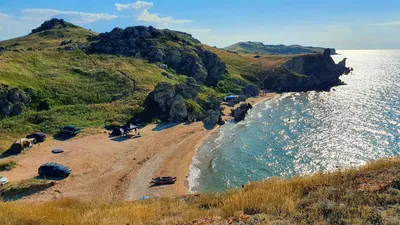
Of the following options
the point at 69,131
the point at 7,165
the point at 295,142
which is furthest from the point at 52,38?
the point at 295,142

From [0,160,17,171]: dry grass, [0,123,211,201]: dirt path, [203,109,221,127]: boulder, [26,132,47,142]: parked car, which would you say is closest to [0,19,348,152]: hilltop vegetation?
[203,109,221,127]: boulder

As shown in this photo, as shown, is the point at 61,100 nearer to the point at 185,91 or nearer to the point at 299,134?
the point at 185,91

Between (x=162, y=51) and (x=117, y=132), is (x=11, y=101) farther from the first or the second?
(x=162, y=51)

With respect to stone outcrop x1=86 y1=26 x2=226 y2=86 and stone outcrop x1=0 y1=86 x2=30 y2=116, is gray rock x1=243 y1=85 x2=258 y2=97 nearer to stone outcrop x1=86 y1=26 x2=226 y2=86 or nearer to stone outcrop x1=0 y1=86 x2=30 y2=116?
stone outcrop x1=86 y1=26 x2=226 y2=86

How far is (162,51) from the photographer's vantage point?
4358 inches

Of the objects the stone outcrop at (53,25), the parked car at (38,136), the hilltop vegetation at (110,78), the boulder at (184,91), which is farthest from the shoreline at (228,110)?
the stone outcrop at (53,25)

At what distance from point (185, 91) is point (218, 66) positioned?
4533 cm

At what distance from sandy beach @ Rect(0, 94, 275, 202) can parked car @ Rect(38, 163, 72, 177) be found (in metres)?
0.98

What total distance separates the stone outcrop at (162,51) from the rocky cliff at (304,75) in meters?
23.8

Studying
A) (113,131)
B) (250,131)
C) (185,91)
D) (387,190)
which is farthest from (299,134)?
(387,190)

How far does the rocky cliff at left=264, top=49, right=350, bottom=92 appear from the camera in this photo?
125450 mm

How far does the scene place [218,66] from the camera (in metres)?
119

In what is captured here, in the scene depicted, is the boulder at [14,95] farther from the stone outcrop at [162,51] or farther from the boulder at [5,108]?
the stone outcrop at [162,51]

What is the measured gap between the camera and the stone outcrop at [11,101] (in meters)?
60.2
